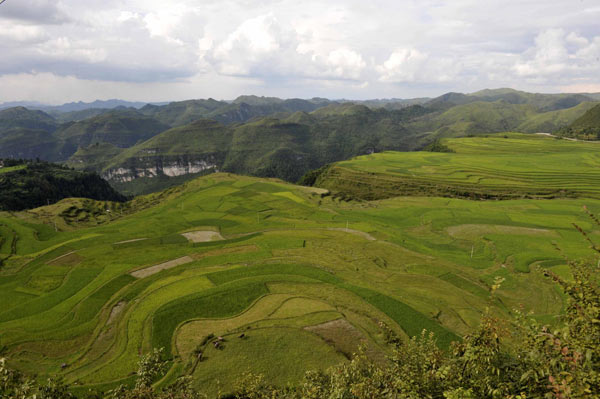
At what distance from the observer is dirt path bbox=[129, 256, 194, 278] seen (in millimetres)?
59750

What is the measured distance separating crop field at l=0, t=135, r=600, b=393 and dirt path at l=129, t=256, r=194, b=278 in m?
0.50

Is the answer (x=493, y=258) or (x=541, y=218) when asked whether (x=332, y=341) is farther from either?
(x=541, y=218)

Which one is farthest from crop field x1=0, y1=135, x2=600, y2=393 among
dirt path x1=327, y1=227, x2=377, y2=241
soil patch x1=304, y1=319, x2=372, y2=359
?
dirt path x1=327, y1=227, x2=377, y2=241

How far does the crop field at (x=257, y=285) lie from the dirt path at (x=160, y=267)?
50cm

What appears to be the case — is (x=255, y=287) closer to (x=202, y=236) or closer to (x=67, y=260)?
(x=202, y=236)

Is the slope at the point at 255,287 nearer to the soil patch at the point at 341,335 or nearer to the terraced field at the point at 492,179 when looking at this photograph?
the soil patch at the point at 341,335

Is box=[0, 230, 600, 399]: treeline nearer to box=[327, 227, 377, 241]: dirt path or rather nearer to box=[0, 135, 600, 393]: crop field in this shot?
box=[0, 135, 600, 393]: crop field

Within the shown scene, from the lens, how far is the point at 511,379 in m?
11.9

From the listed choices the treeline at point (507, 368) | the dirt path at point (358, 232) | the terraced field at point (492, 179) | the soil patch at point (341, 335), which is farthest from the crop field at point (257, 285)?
the terraced field at point (492, 179)

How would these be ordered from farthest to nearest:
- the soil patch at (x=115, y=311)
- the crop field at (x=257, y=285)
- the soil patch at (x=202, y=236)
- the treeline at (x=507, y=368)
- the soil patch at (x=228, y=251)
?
the soil patch at (x=202, y=236) < the soil patch at (x=228, y=251) < the soil patch at (x=115, y=311) < the crop field at (x=257, y=285) < the treeline at (x=507, y=368)

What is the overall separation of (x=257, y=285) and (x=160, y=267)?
2483 centimetres

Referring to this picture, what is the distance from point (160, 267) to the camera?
63312mm

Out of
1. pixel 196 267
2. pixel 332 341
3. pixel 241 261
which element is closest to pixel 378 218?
pixel 241 261

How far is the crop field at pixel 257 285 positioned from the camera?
3681cm
